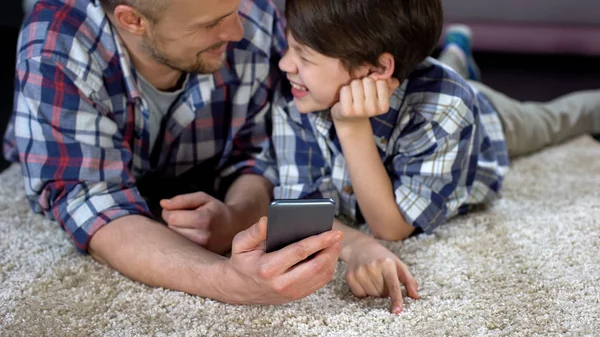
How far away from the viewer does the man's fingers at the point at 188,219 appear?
1.23 meters

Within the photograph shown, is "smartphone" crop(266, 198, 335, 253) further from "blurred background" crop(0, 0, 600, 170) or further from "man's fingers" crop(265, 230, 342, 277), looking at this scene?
"blurred background" crop(0, 0, 600, 170)

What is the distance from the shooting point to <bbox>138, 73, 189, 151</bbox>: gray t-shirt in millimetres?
1348

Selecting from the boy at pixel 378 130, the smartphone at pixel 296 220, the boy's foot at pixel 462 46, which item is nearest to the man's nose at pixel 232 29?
the boy at pixel 378 130

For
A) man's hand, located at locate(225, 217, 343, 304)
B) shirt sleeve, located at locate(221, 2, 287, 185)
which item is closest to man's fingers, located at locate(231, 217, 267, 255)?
man's hand, located at locate(225, 217, 343, 304)

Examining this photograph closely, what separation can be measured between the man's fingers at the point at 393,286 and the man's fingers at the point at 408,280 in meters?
0.01

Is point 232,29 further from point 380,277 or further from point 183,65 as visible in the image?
point 380,277

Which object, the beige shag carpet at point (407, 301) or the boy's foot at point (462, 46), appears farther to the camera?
the boy's foot at point (462, 46)

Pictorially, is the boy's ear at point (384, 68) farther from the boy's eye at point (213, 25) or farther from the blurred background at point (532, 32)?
the blurred background at point (532, 32)

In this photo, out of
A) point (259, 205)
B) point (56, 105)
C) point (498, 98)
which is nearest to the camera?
point (56, 105)

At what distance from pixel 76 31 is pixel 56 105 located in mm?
132

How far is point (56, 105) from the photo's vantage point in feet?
3.94

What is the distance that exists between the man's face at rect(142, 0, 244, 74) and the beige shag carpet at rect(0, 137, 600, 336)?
14.9 inches

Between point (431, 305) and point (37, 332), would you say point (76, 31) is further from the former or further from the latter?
point (431, 305)

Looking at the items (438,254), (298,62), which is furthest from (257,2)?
(438,254)
